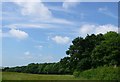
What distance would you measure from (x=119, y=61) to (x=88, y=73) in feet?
20.1

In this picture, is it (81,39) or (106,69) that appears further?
(81,39)

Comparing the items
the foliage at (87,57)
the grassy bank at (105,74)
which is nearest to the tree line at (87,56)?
the foliage at (87,57)

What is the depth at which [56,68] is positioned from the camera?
48344 mm

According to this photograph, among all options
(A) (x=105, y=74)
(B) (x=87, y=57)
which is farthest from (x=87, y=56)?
(A) (x=105, y=74)

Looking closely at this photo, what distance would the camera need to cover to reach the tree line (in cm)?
3844

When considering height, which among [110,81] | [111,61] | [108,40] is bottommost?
[110,81]

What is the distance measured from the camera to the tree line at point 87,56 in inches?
1513

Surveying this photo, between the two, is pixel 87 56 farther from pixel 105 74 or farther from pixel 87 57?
pixel 105 74

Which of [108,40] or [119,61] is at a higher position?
[108,40]

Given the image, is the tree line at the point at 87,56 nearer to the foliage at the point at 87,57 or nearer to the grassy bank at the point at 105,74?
the foliage at the point at 87,57

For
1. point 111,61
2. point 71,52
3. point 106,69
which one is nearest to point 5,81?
point 106,69

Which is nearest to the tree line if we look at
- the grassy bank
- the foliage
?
the foliage

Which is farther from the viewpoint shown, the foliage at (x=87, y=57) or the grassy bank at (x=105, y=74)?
the foliage at (x=87, y=57)

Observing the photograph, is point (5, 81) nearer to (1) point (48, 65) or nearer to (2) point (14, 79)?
(2) point (14, 79)
